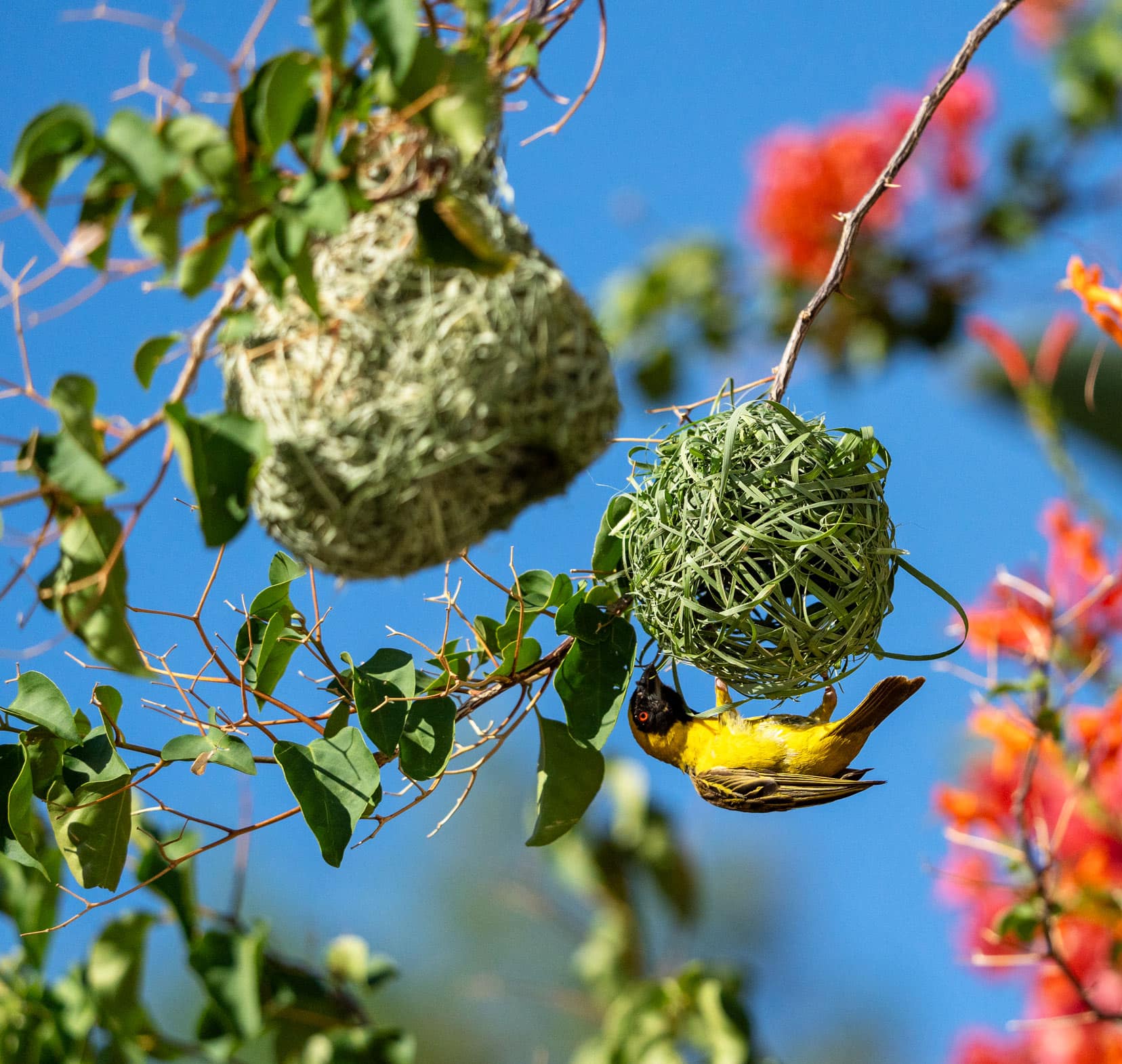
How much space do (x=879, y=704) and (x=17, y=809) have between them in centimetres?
96

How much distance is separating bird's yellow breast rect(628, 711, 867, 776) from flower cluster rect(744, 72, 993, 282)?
7.99ft

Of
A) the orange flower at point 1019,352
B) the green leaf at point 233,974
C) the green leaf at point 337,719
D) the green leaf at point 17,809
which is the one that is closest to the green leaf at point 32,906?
the green leaf at point 233,974

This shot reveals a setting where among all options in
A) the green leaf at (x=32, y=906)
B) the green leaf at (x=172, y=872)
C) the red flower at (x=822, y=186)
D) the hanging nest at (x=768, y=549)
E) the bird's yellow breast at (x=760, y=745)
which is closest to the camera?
the hanging nest at (x=768, y=549)

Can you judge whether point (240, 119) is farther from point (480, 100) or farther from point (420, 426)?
point (420, 426)

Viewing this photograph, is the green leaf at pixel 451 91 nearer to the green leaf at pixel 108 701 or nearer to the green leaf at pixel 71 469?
the green leaf at pixel 71 469

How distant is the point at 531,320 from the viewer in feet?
4.63

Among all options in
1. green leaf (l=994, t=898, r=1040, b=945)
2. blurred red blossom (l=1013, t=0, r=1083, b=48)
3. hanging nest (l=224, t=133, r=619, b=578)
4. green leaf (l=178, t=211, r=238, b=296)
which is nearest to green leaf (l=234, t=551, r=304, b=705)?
hanging nest (l=224, t=133, r=619, b=578)

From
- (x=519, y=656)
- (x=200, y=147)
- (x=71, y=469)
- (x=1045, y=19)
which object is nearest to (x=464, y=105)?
(x=200, y=147)

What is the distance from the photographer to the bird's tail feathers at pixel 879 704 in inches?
57.9

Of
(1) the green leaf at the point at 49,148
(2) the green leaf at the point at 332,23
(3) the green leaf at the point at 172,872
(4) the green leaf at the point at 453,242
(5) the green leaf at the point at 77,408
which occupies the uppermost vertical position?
(2) the green leaf at the point at 332,23

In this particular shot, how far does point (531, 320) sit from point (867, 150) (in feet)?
8.67

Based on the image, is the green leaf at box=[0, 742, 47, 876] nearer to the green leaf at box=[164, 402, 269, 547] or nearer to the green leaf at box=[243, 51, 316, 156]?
the green leaf at box=[164, 402, 269, 547]

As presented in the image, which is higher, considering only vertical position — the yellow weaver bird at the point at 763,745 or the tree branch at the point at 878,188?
the tree branch at the point at 878,188

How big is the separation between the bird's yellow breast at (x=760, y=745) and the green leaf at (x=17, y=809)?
2.40 feet
